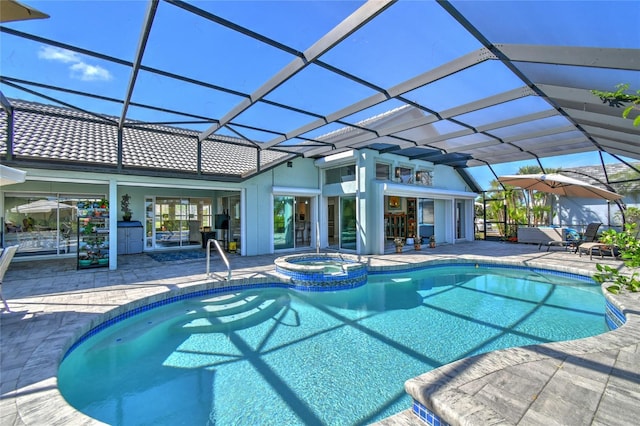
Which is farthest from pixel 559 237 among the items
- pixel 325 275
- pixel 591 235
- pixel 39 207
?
pixel 39 207

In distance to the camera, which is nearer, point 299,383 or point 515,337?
point 299,383

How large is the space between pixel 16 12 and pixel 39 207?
11514 millimetres

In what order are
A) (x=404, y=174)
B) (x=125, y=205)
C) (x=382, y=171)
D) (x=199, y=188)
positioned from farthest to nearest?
(x=404, y=174)
(x=382, y=171)
(x=125, y=205)
(x=199, y=188)

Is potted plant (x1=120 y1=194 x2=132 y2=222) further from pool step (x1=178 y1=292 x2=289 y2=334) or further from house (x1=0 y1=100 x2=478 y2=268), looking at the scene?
pool step (x1=178 y1=292 x2=289 y2=334)

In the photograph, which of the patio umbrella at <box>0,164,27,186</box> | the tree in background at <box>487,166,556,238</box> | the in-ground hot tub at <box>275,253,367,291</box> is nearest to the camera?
the patio umbrella at <box>0,164,27,186</box>

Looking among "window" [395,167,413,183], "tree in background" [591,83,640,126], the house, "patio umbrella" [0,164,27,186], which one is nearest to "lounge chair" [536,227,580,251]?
the house

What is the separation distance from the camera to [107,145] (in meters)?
9.88

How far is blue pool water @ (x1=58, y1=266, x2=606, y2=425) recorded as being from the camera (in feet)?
11.5

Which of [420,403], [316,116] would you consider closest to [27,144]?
[316,116]

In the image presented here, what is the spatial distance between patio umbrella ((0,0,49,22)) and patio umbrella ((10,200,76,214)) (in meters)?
11.3

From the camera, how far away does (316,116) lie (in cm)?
759

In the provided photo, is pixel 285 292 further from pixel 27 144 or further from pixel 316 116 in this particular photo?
pixel 27 144

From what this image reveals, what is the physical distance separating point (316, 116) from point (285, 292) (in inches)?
192

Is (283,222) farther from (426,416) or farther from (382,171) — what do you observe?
(426,416)
